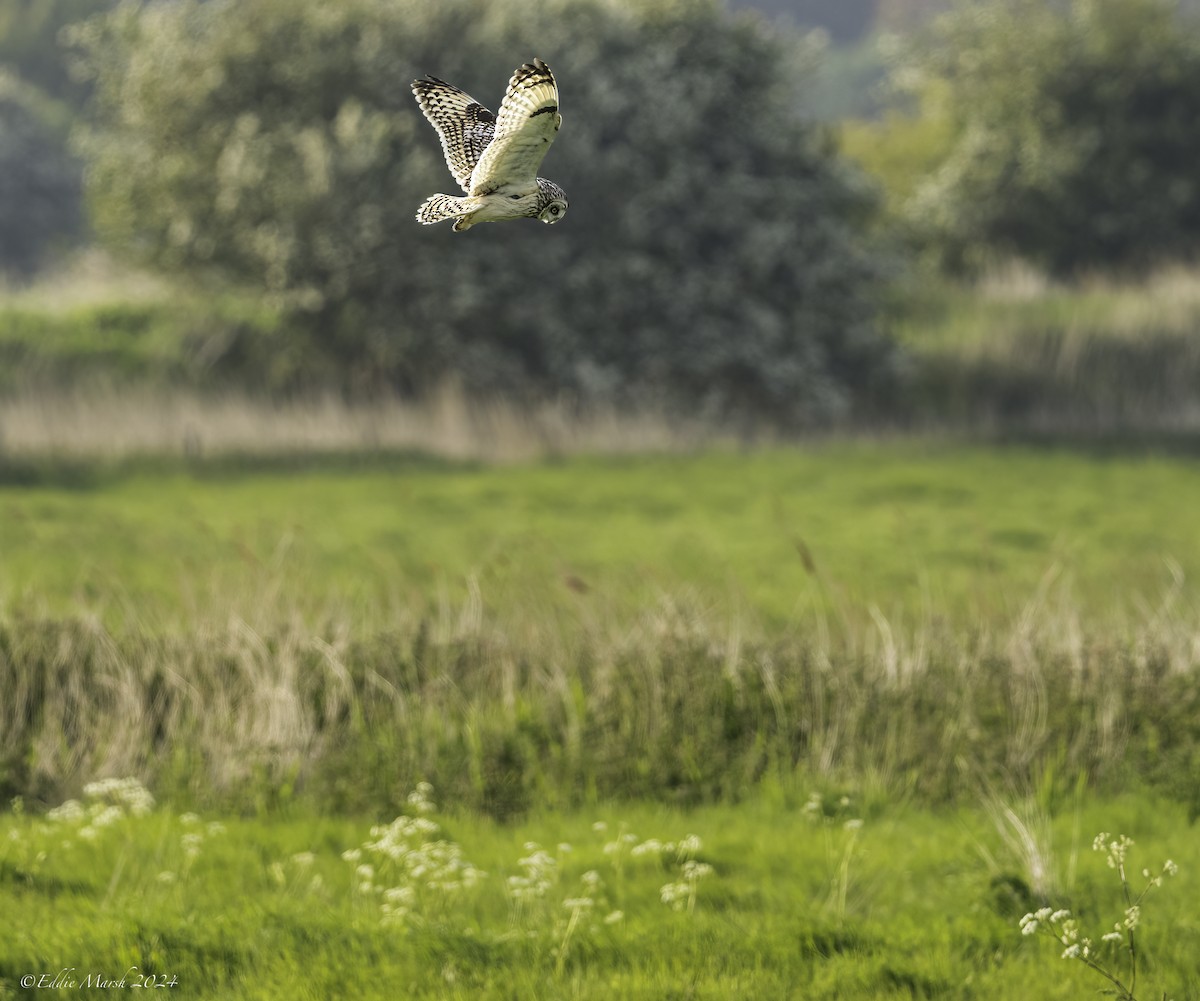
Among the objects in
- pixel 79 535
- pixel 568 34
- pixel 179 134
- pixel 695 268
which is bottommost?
pixel 79 535

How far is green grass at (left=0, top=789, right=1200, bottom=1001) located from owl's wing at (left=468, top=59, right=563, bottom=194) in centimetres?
544

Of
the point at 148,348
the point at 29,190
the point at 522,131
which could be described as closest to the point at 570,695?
the point at 522,131

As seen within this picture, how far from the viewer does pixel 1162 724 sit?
1184cm

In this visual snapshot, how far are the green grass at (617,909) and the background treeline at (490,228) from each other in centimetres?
1866

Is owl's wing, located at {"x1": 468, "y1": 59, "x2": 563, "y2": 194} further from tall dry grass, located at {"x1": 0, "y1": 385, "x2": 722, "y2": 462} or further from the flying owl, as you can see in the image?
tall dry grass, located at {"x1": 0, "y1": 385, "x2": 722, "y2": 462}

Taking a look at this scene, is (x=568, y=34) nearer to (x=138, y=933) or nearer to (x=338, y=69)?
(x=338, y=69)

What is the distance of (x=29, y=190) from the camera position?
61688 millimetres

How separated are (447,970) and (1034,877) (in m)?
3.36

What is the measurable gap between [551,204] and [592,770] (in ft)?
28.3

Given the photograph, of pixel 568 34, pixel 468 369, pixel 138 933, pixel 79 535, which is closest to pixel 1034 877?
pixel 138 933

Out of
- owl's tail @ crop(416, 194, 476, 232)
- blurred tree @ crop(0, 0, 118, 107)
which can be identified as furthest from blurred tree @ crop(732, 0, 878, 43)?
owl's tail @ crop(416, 194, 476, 232)

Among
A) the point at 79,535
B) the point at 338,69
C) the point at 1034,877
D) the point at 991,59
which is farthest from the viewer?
the point at 991,59
